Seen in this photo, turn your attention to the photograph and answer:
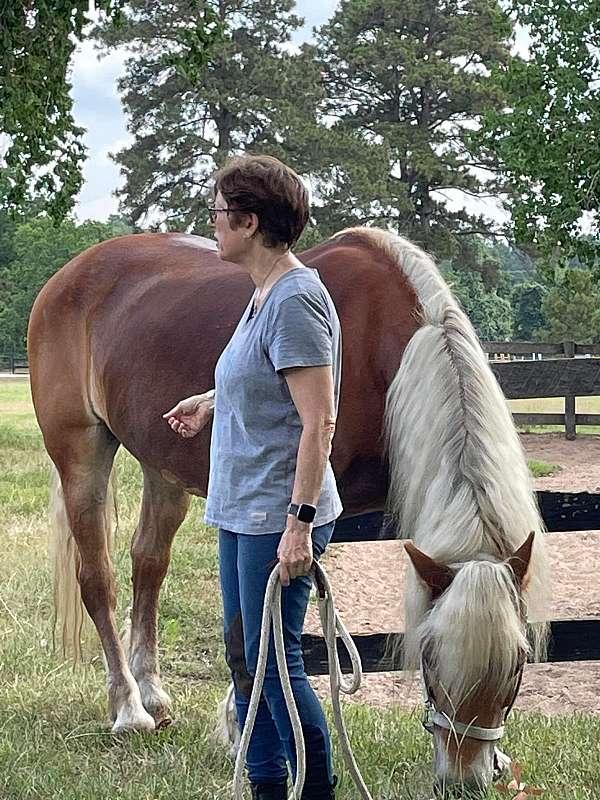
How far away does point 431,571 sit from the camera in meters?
2.73

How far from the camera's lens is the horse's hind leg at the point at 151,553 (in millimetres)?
4613

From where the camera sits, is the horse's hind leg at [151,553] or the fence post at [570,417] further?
the fence post at [570,417]

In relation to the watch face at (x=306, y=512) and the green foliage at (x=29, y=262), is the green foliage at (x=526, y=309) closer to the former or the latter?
the green foliage at (x=29, y=262)

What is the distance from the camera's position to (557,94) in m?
13.4

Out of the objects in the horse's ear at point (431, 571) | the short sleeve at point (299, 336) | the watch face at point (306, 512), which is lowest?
the horse's ear at point (431, 571)

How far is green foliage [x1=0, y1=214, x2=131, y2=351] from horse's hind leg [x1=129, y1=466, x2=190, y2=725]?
46733 millimetres

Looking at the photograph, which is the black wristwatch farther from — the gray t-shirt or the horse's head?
the horse's head

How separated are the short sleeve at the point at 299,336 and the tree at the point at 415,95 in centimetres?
2844

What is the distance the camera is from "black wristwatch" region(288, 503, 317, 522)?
2.39 m

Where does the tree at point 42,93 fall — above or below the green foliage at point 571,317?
above

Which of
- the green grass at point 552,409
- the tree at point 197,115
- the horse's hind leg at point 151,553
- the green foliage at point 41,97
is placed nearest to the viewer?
the horse's hind leg at point 151,553

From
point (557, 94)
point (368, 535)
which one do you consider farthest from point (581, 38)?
point (368, 535)

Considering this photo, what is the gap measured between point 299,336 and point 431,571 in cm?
79

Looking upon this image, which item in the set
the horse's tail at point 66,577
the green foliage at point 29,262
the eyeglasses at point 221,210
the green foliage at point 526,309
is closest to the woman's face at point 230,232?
the eyeglasses at point 221,210
